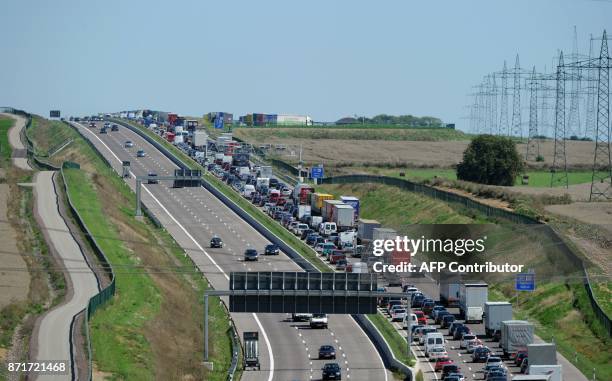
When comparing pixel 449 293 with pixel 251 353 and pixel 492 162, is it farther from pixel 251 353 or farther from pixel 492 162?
pixel 492 162

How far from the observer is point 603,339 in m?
76.1

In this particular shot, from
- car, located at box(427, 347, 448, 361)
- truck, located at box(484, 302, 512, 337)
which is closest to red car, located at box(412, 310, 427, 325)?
truck, located at box(484, 302, 512, 337)

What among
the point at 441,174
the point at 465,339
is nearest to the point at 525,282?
the point at 465,339

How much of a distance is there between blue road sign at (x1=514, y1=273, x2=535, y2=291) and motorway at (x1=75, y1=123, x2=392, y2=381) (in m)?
10.0

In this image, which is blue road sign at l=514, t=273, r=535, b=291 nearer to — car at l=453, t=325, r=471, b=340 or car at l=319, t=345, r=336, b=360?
car at l=453, t=325, r=471, b=340

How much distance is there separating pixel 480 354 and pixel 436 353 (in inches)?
87.2

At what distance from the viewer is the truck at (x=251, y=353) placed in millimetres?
70250

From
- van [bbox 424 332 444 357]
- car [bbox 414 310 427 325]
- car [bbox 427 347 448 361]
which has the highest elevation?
van [bbox 424 332 444 357]

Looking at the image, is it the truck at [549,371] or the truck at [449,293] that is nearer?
the truck at [549,371]

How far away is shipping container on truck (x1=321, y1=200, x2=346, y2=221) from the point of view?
4812 inches

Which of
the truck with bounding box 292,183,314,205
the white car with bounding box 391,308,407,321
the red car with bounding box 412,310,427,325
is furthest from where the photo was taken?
the truck with bounding box 292,183,314,205

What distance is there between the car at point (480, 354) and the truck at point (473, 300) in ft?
35.2

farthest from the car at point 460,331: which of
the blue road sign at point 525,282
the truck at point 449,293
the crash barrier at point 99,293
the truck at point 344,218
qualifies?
the truck at point 344,218

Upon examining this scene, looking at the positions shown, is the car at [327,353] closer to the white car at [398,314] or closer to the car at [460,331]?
the car at [460,331]
